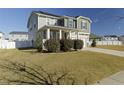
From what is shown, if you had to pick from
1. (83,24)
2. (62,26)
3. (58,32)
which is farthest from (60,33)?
(83,24)

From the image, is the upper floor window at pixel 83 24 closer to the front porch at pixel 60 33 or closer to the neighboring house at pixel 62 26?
the neighboring house at pixel 62 26

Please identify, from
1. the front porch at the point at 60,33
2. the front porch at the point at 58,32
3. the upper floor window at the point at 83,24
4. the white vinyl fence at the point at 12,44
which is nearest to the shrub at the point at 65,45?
the front porch at the point at 60,33

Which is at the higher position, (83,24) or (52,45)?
(83,24)

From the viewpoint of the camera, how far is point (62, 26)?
22.7 metres

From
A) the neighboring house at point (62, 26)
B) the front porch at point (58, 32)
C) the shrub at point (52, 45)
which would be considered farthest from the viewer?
the neighboring house at point (62, 26)

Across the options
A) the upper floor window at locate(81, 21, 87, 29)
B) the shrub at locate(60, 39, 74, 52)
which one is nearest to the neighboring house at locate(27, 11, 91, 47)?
the upper floor window at locate(81, 21, 87, 29)

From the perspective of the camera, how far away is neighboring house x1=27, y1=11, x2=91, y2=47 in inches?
808

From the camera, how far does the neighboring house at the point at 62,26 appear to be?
67.3 ft

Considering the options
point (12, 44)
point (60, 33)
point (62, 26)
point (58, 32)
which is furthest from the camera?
point (12, 44)

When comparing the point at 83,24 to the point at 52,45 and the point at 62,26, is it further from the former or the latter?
the point at 52,45

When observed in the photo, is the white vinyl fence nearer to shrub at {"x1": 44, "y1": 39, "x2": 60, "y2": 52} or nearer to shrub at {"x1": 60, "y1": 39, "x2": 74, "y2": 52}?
shrub at {"x1": 44, "y1": 39, "x2": 60, "y2": 52}

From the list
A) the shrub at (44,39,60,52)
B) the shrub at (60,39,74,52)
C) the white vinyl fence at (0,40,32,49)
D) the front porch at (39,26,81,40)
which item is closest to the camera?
the shrub at (44,39,60,52)

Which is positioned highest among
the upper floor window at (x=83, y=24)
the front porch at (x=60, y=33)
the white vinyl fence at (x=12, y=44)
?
the upper floor window at (x=83, y=24)
